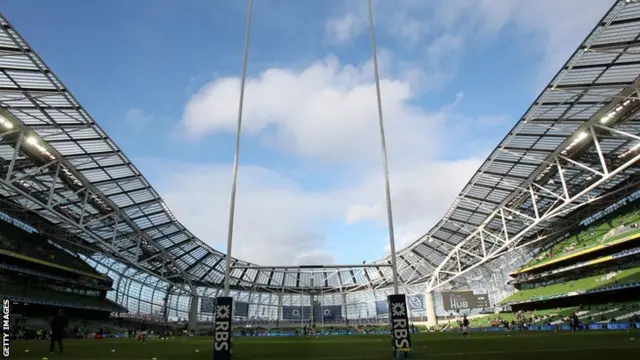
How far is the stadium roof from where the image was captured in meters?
22.2

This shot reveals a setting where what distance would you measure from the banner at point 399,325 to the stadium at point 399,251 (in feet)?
0.29

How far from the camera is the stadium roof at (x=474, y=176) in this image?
72.8 ft

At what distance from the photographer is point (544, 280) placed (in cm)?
5262

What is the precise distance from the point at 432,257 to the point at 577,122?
122ft

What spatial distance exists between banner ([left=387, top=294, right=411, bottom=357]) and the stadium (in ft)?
0.29

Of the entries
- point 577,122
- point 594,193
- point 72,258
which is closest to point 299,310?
point 72,258

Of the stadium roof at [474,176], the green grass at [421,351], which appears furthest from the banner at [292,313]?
the green grass at [421,351]

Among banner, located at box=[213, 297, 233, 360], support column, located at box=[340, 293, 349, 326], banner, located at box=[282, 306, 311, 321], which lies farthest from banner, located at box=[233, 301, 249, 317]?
banner, located at box=[213, 297, 233, 360]

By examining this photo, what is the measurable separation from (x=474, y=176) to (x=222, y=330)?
108 ft

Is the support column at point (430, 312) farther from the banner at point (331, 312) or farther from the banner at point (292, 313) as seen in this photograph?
the banner at point (292, 313)

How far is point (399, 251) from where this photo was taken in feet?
207

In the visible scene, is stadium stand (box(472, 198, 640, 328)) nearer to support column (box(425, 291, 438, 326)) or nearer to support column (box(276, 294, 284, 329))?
support column (box(425, 291, 438, 326))

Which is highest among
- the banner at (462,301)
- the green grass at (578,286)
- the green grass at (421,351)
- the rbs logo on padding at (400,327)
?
the green grass at (578,286)

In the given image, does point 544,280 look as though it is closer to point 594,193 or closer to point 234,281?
point 594,193
